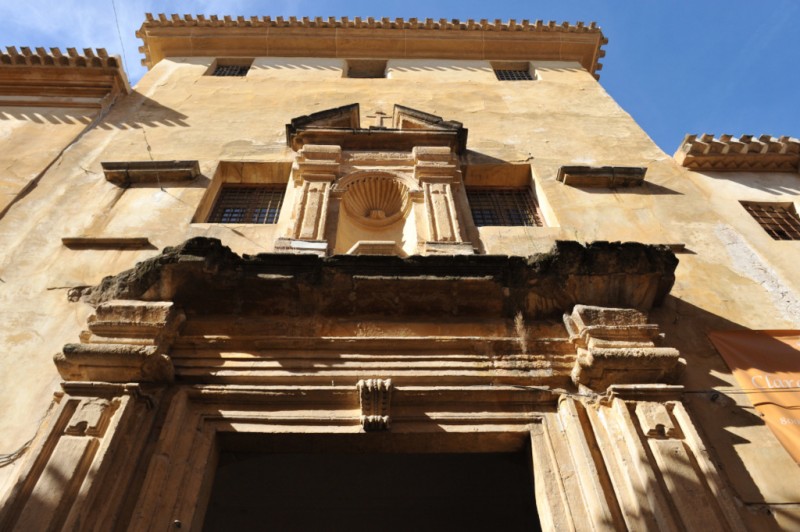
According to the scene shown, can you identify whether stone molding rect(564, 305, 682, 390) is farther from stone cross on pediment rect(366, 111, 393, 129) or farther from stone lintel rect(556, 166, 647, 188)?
stone cross on pediment rect(366, 111, 393, 129)

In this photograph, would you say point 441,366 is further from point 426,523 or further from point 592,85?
point 592,85

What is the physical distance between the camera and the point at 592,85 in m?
12.5

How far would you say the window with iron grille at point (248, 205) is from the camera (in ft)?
27.0

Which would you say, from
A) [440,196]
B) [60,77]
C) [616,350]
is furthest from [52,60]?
[616,350]

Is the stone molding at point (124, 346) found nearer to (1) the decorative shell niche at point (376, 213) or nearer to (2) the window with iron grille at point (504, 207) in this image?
(1) the decorative shell niche at point (376, 213)

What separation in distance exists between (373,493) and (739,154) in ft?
25.5

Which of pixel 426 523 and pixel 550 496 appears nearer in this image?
pixel 550 496

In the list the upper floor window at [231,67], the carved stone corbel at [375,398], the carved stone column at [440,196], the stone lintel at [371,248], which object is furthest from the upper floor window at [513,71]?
the carved stone corbel at [375,398]

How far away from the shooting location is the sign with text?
16.0 ft

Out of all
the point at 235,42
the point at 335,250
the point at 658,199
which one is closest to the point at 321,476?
the point at 335,250

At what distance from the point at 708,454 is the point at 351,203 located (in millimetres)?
5340

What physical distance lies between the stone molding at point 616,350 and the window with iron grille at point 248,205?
4.67 m

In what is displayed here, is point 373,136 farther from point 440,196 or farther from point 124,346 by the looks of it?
point 124,346

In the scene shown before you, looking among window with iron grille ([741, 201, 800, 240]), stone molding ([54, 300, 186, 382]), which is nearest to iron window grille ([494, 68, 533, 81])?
window with iron grille ([741, 201, 800, 240])
